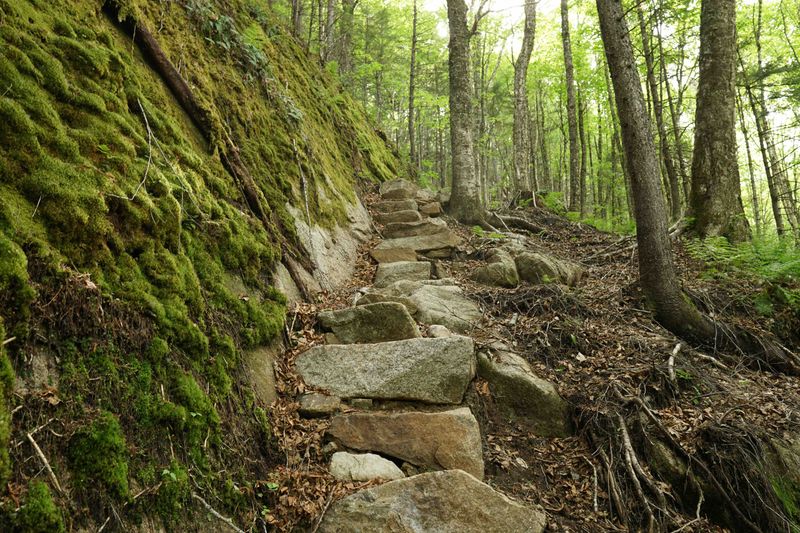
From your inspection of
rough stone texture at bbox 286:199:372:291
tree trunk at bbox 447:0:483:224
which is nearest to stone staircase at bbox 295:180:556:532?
rough stone texture at bbox 286:199:372:291

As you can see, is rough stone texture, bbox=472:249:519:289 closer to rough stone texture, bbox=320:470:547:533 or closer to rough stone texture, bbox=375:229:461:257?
rough stone texture, bbox=375:229:461:257

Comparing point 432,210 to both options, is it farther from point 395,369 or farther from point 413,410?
point 413,410

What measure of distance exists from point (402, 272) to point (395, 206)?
12.3 feet

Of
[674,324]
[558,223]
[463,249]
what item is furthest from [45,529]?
[558,223]

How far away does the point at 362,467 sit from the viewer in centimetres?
318

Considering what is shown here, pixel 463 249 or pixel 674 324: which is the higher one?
pixel 463 249

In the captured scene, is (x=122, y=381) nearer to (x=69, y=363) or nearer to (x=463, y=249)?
(x=69, y=363)

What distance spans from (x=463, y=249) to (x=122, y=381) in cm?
702

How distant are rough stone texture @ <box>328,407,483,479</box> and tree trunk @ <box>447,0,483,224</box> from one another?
25.2ft

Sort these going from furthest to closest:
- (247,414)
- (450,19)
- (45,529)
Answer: (450,19), (247,414), (45,529)

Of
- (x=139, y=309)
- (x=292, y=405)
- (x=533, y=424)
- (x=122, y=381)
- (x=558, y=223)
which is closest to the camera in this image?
(x=122, y=381)

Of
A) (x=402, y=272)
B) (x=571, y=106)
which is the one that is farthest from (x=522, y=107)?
(x=402, y=272)

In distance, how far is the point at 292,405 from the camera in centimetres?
364

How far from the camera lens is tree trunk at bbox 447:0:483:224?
34.9 ft
